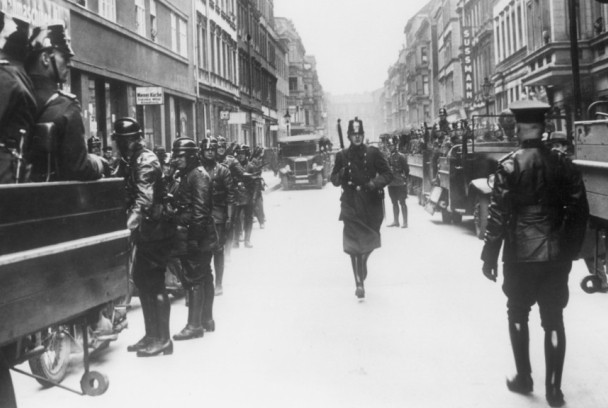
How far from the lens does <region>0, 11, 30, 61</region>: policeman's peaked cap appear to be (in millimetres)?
3896

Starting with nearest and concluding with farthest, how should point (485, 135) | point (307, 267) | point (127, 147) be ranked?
1. point (127, 147)
2. point (307, 267)
3. point (485, 135)

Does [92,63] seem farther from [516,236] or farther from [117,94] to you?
[516,236]

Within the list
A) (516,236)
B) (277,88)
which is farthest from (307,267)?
(277,88)

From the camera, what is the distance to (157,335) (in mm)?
6703

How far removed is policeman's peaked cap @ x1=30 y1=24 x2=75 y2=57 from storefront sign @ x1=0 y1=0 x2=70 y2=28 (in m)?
9.40

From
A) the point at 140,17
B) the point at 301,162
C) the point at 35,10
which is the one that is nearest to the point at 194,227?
the point at 35,10

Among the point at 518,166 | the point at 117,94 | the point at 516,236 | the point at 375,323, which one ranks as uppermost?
the point at 117,94

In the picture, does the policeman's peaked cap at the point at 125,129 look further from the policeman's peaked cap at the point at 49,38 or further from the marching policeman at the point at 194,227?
the policeman's peaked cap at the point at 49,38

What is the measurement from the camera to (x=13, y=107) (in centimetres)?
370

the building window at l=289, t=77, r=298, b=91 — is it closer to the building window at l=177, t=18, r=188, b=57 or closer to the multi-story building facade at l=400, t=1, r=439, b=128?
the multi-story building facade at l=400, t=1, r=439, b=128

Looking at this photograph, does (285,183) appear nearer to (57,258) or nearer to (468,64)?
(468,64)

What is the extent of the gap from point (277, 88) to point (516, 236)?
7283 cm

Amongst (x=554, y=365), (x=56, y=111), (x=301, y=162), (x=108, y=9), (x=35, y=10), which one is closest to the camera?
(x=56, y=111)

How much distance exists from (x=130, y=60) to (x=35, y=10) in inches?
312
